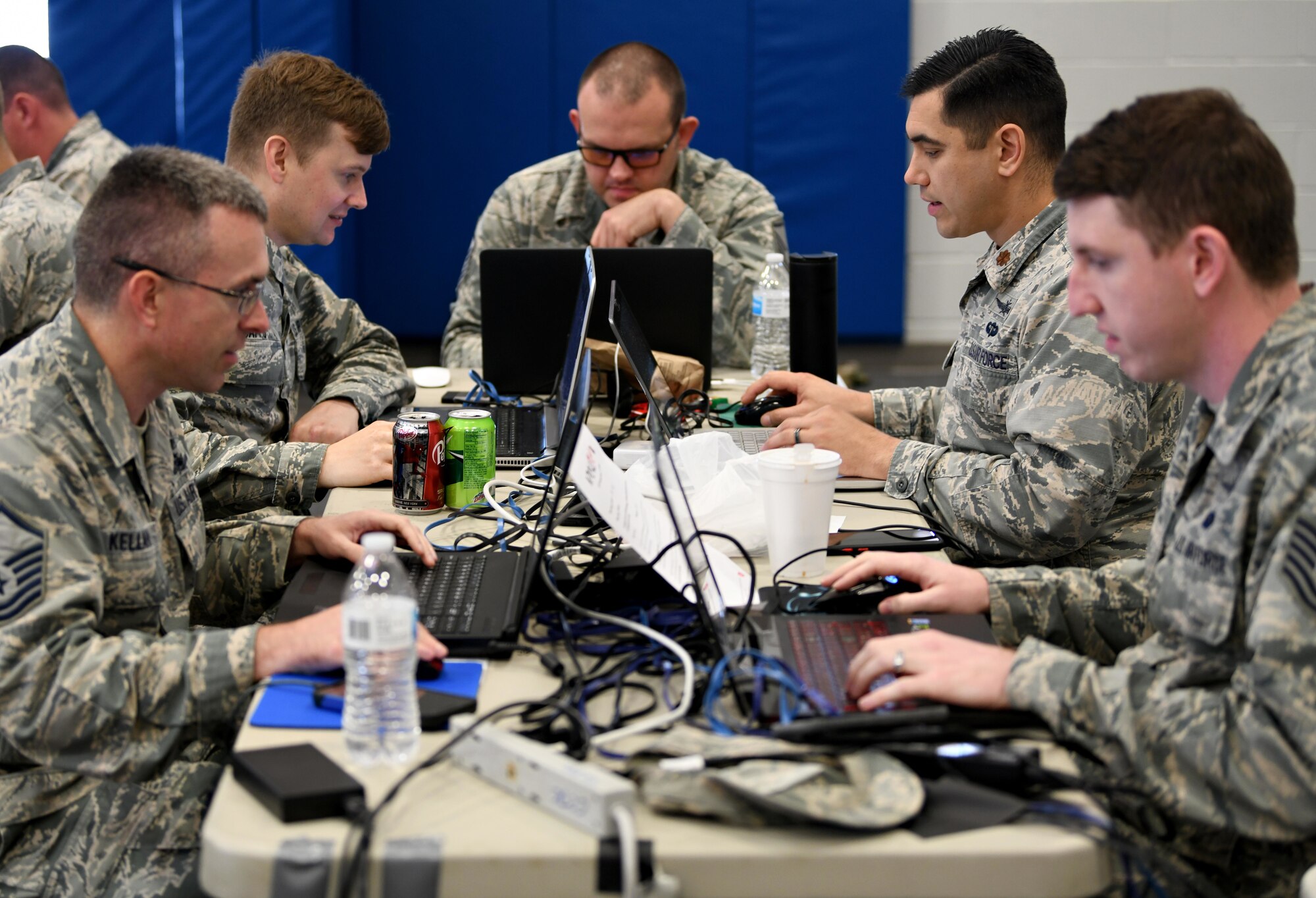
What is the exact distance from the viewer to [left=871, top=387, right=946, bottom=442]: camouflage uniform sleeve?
2404mm

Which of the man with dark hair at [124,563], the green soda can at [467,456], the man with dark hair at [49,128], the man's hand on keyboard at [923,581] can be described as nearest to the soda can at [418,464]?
the green soda can at [467,456]

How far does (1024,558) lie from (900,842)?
1.01 m

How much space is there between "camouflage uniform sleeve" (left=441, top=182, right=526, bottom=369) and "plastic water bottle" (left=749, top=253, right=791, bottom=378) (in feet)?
1.97

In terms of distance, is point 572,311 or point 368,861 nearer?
point 368,861

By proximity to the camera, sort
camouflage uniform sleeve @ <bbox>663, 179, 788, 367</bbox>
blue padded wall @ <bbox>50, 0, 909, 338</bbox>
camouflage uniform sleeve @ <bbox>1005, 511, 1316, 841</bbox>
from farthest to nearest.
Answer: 1. blue padded wall @ <bbox>50, 0, 909, 338</bbox>
2. camouflage uniform sleeve @ <bbox>663, 179, 788, 367</bbox>
3. camouflage uniform sleeve @ <bbox>1005, 511, 1316, 841</bbox>

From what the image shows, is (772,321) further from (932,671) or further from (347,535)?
(932,671)

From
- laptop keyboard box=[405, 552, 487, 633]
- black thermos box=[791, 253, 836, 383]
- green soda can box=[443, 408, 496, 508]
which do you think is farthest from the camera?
black thermos box=[791, 253, 836, 383]

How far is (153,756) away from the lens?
121 centimetres

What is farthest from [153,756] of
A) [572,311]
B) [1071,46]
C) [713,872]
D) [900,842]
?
[1071,46]

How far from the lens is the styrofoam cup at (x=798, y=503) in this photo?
149 centimetres

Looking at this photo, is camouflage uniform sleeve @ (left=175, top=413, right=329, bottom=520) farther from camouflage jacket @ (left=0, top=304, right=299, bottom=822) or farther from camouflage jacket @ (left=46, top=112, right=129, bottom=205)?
camouflage jacket @ (left=46, top=112, right=129, bottom=205)

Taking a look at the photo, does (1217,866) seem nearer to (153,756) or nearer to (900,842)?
(900,842)

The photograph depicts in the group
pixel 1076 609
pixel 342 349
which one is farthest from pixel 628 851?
pixel 342 349

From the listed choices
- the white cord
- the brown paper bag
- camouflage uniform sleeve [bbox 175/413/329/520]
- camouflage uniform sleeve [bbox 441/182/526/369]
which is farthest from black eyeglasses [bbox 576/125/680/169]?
the white cord
